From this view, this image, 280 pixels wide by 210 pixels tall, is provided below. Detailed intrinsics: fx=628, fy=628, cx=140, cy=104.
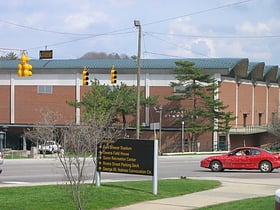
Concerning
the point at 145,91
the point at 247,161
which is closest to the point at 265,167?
the point at 247,161

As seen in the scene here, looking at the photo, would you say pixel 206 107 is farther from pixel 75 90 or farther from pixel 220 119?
pixel 75 90

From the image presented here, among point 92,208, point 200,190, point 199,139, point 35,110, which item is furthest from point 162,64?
point 92,208

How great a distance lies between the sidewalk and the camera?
50.0ft

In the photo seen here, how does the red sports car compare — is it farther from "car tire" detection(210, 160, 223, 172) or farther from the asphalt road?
the asphalt road

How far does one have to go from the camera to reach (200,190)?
1914cm

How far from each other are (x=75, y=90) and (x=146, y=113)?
10347 mm

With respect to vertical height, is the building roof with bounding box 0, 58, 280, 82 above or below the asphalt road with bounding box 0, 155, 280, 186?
above

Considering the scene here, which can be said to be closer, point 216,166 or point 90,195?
point 90,195

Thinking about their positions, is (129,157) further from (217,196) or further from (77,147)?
(77,147)

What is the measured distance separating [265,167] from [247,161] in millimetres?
931

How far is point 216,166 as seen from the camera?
105 feet

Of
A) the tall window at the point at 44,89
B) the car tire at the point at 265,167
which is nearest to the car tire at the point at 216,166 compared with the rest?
the car tire at the point at 265,167

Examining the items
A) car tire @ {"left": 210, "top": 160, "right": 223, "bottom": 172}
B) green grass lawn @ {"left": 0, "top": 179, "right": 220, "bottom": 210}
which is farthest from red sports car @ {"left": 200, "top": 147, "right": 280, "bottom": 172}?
green grass lawn @ {"left": 0, "top": 179, "right": 220, "bottom": 210}

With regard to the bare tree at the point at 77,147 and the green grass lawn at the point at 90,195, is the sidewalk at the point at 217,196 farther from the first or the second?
the bare tree at the point at 77,147
